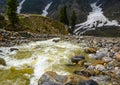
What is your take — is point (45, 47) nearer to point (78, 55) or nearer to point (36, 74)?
point (78, 55)

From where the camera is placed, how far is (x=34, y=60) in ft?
115

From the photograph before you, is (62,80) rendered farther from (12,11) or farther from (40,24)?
(40,24)

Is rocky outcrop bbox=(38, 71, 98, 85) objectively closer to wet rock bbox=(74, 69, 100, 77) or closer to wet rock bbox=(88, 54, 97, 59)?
wet rock bbox=(74, 69, 100, 77)

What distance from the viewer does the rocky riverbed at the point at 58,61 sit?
2711 centimetres

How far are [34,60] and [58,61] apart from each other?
3001mm

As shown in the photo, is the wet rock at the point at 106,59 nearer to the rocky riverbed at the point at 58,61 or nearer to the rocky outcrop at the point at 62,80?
the rocky riverbed at the point at 58,61

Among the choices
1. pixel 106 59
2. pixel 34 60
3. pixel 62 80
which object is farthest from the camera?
pixel 34 60

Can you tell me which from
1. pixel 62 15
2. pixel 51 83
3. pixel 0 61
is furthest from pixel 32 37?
pixel 62 15


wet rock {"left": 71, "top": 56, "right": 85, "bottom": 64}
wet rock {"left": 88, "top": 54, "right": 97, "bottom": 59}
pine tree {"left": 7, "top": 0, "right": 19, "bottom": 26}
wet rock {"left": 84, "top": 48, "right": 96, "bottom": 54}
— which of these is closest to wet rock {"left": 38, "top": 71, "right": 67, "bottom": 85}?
wet rock {"left": 71, "top": 56, "right": 85, "bottom": 64}

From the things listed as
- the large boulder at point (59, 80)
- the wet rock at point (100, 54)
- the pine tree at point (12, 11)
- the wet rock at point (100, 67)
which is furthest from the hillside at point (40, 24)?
the large boulder at point (59, 80)

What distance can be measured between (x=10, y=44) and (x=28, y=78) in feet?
Result: 50.0

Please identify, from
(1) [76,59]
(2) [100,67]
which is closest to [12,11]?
(1) [76,59]

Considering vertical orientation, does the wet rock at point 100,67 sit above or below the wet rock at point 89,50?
below

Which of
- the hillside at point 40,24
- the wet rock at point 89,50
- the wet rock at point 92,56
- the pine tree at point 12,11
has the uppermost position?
the pine tree at point 12,11
